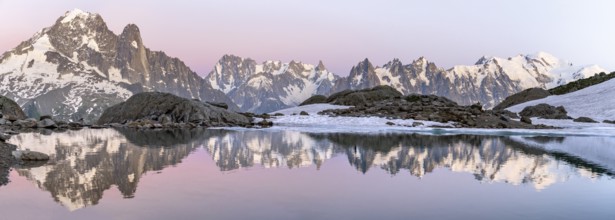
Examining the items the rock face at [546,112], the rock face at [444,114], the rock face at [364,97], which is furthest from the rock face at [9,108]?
the rock face at [546,112]

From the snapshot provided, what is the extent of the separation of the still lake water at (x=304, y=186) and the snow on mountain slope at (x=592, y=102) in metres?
70.0

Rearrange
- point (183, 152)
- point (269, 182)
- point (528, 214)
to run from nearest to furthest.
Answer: point (528, 214), point (269, 182), point (183, 152)

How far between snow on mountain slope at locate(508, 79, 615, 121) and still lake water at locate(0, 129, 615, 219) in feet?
230

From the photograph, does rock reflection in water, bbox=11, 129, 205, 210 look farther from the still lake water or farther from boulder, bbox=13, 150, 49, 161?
boulder, bbox=13, 150, 49, 161

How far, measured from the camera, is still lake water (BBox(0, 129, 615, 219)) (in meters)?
13.4

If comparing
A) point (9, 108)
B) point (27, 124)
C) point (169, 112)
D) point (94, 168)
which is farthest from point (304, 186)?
point (9, 108)

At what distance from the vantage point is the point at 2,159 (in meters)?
22.8

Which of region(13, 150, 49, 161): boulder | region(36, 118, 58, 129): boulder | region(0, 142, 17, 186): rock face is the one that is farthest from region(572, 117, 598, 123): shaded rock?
region(0, 142, 17, 186): rock face

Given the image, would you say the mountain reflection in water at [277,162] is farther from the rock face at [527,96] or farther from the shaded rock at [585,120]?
the rock face at [527,96]

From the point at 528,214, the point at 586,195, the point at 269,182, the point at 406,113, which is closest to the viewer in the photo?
the point at 528,214

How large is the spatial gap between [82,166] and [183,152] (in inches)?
319

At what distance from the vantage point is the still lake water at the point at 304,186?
44.1 feet

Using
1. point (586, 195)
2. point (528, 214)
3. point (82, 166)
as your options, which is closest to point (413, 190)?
point (528, 214)

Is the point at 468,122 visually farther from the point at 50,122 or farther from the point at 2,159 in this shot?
the point at 2,159
